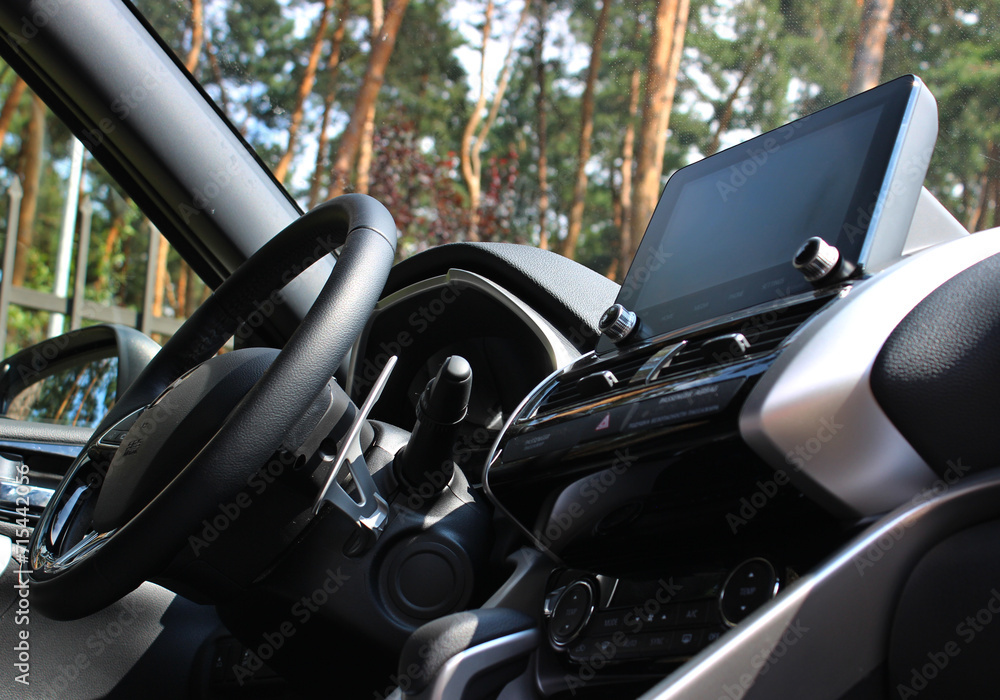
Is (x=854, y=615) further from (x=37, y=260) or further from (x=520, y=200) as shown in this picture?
(x=37, y=260)

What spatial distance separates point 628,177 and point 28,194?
5.91m

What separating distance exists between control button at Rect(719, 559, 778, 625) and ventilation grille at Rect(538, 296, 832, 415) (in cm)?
21

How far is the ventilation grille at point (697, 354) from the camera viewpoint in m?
0.89

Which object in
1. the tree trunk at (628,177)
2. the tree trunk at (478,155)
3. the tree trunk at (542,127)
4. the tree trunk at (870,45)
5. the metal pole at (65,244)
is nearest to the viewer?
the tree trunk at (870,45)

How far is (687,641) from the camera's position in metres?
0.91

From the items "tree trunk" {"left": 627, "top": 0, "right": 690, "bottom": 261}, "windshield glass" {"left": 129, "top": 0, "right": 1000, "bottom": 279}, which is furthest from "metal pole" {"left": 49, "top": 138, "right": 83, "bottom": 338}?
"tree trunk" {"left": 627, "top": 0, "right": 690, "bottom": 261}

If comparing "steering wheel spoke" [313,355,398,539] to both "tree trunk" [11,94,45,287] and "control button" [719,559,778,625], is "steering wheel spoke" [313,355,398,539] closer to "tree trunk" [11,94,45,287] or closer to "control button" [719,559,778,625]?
"control button" [719,559,778,625]

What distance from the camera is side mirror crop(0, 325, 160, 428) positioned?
211 centimetres

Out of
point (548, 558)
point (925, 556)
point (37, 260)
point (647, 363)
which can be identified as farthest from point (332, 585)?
point (37, 260)

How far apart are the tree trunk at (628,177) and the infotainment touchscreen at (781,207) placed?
0.30m

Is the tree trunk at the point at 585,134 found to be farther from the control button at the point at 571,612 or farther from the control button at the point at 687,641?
the control button at the point at 687,641

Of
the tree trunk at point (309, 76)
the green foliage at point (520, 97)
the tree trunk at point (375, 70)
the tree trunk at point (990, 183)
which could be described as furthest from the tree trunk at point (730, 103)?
the tree trunk at point (375, 70)

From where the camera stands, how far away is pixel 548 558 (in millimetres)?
1153

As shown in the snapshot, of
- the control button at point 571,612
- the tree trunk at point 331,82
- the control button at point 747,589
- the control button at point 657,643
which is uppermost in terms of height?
the tree trunk at point 331,82
